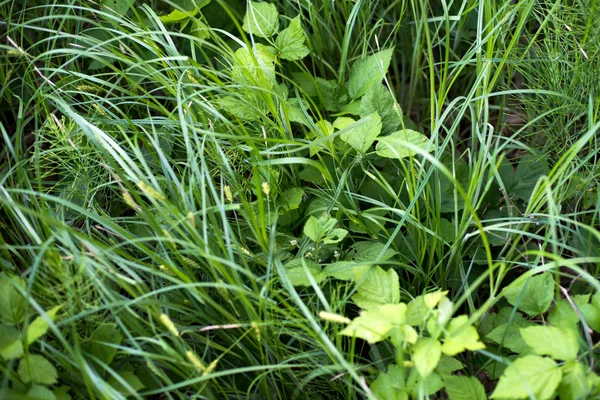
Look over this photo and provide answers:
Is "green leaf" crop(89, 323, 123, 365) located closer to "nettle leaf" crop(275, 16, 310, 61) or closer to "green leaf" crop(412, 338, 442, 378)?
"green leaf" crop(412, 338, 442, 378)

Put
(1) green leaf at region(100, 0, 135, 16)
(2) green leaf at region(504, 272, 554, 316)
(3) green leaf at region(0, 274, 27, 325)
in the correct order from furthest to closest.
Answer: (1) green leaf at region(100, 0, 135, 16), (2) green leaf at region(504, 272, 554, 316), (3) green leaf at region(0, 274, 27, 325)

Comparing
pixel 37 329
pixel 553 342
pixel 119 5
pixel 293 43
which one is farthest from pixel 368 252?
pixel 119 5

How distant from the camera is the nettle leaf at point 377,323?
1.02 metres

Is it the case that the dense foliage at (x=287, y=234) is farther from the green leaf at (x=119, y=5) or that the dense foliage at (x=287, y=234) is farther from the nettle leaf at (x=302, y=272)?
the green leaf at (x=119, y=5)

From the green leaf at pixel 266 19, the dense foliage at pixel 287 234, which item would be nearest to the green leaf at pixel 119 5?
the dense foliage at pixel 287 234

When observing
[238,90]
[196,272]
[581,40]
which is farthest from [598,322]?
[238,90]

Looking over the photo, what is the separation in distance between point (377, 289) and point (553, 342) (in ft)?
1.09

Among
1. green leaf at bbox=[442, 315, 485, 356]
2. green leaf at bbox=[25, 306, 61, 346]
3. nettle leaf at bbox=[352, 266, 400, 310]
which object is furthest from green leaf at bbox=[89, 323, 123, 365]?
green leaf at bbox=[442, 315, 485, 356]

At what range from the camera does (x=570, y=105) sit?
1.43m

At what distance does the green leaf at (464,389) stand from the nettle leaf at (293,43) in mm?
863

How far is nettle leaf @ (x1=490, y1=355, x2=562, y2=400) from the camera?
0.98 metres

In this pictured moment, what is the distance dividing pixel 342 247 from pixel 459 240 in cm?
31

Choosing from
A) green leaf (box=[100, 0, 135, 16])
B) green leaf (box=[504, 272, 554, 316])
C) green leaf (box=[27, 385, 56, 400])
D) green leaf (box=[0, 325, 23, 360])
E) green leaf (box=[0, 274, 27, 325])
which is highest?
green leaf (box=[100, 0, 135, 16])

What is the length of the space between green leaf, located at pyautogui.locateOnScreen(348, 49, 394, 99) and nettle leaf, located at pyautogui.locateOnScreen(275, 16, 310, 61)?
16cm
